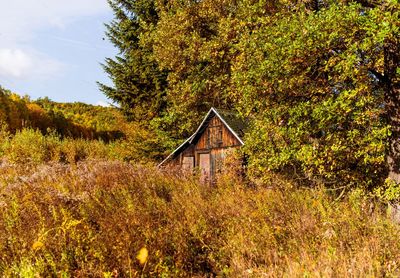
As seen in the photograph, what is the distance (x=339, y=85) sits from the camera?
357 inches

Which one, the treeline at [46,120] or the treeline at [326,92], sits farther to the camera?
the treeline at [46,120]

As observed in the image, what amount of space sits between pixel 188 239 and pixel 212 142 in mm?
15080

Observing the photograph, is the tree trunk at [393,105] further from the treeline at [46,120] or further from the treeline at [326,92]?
the treeline at [46,120]

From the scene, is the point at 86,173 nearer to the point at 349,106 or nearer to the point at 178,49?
the point at 349,106

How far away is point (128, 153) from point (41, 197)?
16.9 m

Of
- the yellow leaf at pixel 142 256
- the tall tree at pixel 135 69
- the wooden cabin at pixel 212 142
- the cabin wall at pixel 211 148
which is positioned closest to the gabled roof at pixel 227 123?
the wooden cabin at pixel 212 142

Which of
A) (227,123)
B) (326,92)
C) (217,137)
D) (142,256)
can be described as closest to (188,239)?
(142,256)

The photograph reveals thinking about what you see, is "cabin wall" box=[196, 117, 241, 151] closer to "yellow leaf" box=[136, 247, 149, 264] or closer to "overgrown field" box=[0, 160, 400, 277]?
"overgrown field" box=[0, 160, 400, 277]

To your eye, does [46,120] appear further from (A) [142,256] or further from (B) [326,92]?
(A) [142,256]

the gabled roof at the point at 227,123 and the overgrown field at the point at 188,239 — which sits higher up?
the gabled roof at the point at 227,123

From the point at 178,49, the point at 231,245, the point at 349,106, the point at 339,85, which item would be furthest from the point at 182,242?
the point at 178,49

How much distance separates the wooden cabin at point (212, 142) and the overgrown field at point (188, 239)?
11.4m

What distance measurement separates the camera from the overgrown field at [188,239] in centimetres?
409

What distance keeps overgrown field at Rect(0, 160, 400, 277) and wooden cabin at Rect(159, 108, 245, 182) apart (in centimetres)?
1138
